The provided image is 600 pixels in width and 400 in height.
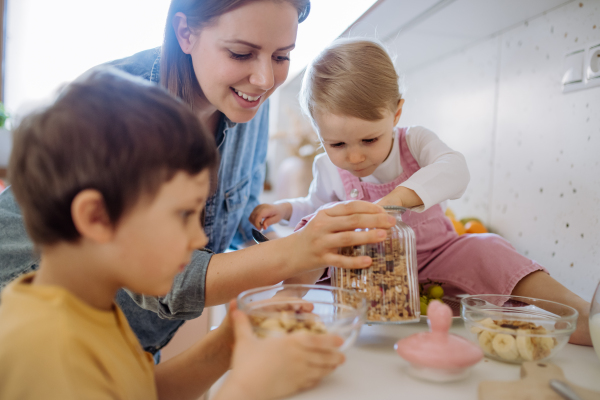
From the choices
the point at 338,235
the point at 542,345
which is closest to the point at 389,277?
the point at 338,235

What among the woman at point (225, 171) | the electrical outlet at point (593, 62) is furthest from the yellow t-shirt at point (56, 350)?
the electrical outlet at point (593, 62)

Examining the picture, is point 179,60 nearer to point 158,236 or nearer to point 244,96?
point 244,96

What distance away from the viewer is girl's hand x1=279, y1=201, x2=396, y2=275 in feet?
2.06

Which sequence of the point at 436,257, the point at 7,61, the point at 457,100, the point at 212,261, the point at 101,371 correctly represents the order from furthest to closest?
1. the point at 7,61
2. the point at 457,100
3. the point at 436,257
4. the point at 212,261
5. the point at 101,371

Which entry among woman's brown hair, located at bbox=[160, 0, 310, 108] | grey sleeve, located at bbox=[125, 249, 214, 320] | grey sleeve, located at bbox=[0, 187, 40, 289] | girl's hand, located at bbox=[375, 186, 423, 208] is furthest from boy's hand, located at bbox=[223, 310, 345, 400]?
woman's brown hair, located at bbox=[160, 0, 310, 108]

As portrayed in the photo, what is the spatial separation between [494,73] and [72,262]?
122cm

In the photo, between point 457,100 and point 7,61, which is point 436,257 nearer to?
point 457,100

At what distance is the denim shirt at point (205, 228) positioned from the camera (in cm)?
70

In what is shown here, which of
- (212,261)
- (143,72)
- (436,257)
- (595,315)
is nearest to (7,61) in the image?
(143,72)

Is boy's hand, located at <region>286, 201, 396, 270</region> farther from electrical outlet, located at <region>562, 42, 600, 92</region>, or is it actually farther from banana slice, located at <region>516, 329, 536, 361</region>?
electrical outlet, located at <region>562, 42, 600, 92</region>

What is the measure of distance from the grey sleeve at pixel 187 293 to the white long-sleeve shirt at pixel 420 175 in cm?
42

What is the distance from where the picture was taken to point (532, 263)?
851 millimetres

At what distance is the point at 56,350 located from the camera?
0.40m

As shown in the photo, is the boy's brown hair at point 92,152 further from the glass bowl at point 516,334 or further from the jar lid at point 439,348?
the glass bowl at point 516,334
